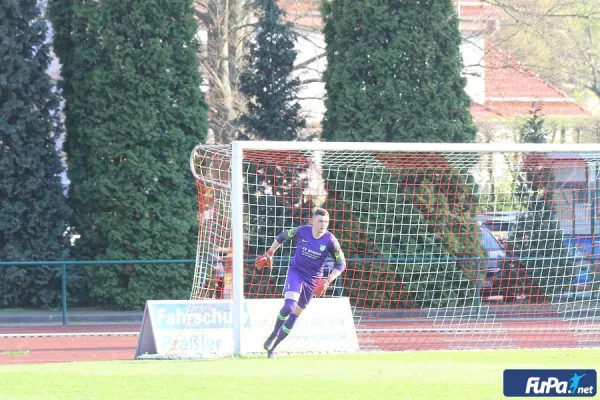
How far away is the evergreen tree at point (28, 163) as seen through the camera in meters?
21.4

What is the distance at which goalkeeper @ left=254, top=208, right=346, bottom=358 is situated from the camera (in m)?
13.3

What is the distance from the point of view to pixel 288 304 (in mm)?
13383

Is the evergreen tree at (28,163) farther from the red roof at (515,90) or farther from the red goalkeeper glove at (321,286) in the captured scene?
the red roof at (515,90)

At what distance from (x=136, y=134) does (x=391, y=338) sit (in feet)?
25.1

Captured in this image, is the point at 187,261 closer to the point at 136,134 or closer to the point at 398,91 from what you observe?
the point at 136,134

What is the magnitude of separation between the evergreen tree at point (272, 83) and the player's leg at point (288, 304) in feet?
37.1

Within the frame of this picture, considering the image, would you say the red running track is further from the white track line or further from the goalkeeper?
the goalkeeper

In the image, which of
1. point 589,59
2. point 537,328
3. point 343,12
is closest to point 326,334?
point 537,328

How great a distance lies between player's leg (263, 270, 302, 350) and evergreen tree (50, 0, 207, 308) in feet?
27.2

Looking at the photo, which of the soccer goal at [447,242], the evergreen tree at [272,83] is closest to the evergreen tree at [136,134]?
the soccer goal at [447,242]

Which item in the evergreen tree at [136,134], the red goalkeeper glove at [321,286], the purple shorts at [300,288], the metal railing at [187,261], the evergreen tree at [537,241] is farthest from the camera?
the evergreen tree at [136,134]

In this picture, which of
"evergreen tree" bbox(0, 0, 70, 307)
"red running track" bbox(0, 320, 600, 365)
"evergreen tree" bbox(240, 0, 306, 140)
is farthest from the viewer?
"evergreen tree" bbox(240, 0, 306, 140)

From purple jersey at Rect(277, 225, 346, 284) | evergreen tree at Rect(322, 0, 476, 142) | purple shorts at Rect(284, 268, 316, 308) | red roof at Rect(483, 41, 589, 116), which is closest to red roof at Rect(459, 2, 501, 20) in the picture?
red roof at Rect(483, 41, 589, 116)

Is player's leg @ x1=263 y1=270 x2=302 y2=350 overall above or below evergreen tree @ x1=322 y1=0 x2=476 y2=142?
below
